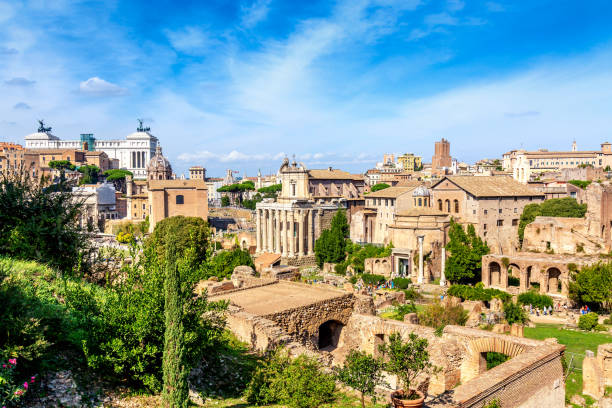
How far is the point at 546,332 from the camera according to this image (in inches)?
1029

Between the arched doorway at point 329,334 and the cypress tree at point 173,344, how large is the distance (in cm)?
944

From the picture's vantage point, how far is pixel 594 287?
3100 cm

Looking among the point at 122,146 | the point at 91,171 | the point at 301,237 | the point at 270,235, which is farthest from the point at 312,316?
the point at 122,146

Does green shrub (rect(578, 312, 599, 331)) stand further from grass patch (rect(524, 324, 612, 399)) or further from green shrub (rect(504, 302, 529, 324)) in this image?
green shrub (rect(504, 302, 529, 324))

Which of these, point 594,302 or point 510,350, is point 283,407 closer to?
point 510,350

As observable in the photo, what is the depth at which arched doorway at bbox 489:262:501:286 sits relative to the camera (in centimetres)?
3928

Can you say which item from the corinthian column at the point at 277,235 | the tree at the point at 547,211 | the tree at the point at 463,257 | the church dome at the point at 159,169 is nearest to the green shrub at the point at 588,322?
the tree at the point at 463,257

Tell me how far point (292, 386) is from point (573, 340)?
2040cm

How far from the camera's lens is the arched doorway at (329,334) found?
17875mm

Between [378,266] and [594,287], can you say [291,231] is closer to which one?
[378,266]

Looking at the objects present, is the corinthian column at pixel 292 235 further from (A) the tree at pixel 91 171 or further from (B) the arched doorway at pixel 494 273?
(A) the tree at pixel 91 171

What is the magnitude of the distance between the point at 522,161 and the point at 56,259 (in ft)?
301

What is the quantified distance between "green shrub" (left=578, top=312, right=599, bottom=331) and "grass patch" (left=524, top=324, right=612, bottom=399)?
2.55 feet

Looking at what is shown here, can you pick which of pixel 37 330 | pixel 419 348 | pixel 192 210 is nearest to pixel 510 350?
pixel 419 348
